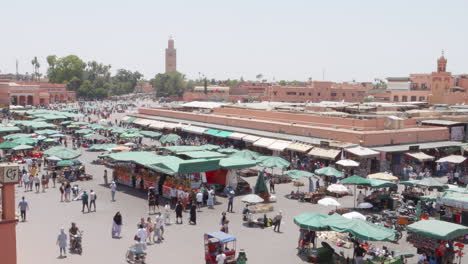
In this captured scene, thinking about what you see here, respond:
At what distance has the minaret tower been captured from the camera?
18688 cm

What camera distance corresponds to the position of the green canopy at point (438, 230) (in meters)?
13.0

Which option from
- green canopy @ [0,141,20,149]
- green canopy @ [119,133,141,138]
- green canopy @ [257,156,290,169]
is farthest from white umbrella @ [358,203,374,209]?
green canopy @ [119,133,141,138]

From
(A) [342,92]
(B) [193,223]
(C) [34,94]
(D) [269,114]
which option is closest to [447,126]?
(D) [269,114]

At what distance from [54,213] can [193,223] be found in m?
5.50

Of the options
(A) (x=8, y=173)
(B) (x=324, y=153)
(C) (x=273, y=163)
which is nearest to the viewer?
(A) (x=8, y=173)

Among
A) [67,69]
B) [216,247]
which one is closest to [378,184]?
[216,247]

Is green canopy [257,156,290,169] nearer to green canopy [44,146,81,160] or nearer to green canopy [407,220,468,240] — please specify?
green canopy [44,146,81,160]

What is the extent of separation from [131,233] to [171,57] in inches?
6889

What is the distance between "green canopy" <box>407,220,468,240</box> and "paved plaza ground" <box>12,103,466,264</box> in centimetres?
170

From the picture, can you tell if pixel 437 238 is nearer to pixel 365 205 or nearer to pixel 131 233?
pixel 365 205

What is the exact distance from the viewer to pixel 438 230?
13203 mm

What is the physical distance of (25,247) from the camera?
14.5 metres

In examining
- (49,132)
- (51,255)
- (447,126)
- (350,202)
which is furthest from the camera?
(49,132)

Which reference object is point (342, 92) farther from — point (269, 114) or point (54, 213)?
point (54, 213)
